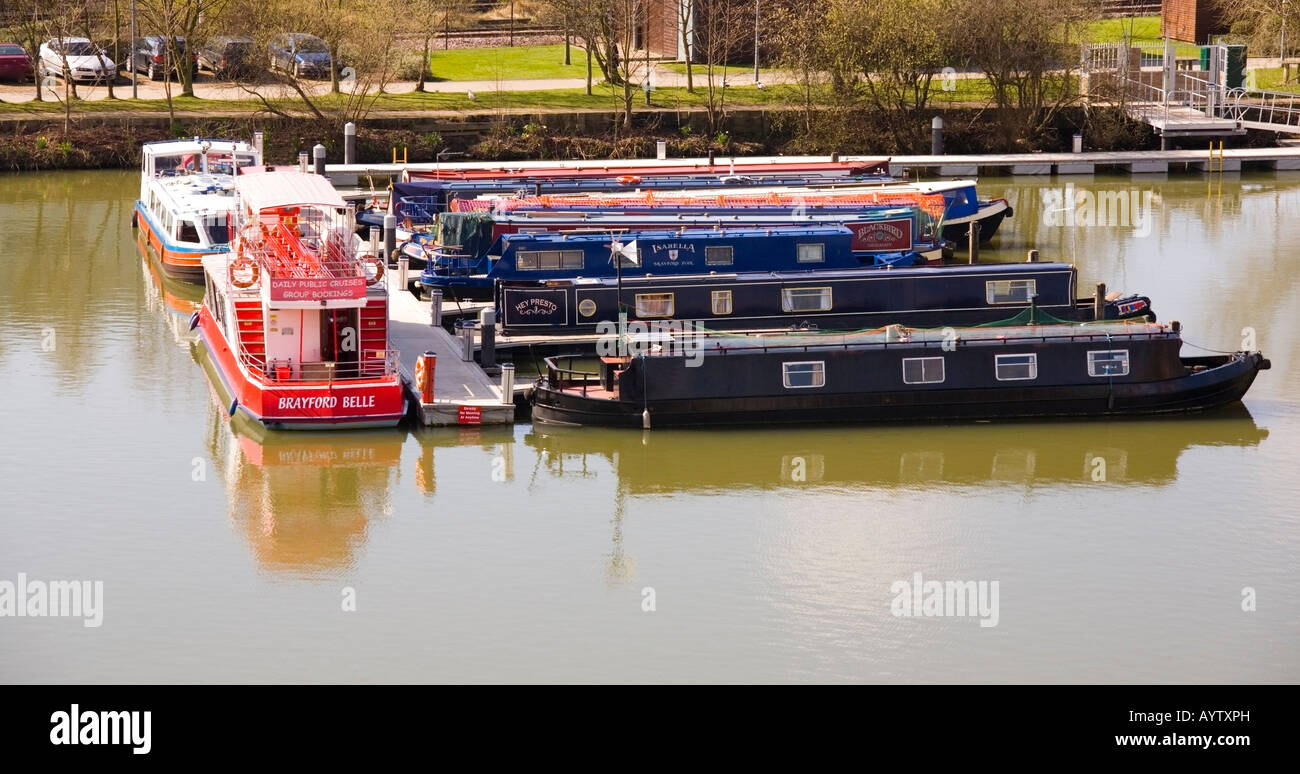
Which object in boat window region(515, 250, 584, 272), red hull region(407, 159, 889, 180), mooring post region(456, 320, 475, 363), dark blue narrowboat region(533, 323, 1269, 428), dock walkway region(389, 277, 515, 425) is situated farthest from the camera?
red hull region(407, 159, 889, 180)

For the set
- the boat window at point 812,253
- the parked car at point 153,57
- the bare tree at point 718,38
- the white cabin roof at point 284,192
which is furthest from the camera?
the parked car at point 153,57

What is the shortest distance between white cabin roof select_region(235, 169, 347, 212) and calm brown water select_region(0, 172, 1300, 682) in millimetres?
4029

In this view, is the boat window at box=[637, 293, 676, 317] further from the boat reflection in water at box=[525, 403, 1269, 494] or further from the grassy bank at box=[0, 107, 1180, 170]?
the grassy bank at box=[0, 107, 1180, 170]

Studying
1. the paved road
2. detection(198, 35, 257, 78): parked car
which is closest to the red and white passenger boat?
the paved road

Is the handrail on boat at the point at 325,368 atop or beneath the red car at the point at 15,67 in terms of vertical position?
beneath

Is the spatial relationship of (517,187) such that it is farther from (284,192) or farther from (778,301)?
(778,301)

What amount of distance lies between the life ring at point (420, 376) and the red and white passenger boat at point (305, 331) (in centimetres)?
43

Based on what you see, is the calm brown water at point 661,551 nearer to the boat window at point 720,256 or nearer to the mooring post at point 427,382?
the mooring post at point 427,382

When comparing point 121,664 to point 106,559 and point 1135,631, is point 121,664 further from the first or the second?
point 1135,631

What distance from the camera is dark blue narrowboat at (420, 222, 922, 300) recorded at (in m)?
39.1

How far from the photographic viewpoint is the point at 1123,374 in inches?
1257

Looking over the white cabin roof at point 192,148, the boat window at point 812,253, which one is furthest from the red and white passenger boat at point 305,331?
the white cabin roof at point 192,148

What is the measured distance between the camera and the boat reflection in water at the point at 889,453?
29484mm

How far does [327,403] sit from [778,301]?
1048 cm
